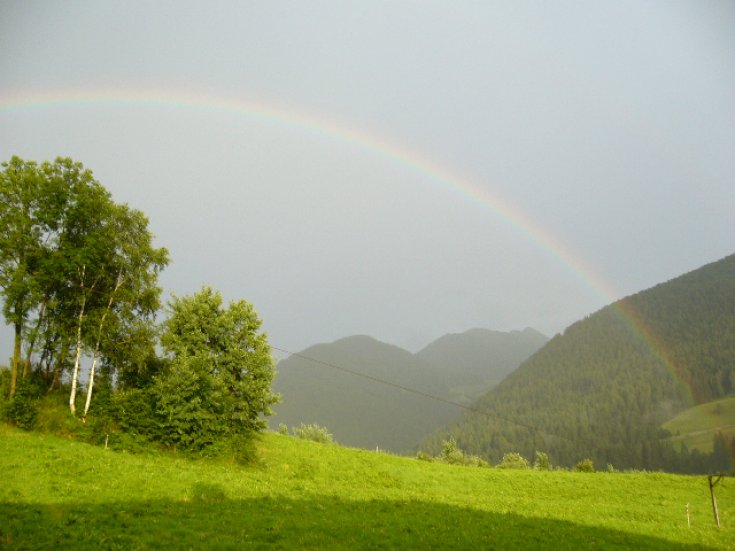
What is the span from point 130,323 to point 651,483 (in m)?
59.7

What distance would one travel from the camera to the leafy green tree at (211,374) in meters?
36.1

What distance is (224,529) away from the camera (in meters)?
20.1

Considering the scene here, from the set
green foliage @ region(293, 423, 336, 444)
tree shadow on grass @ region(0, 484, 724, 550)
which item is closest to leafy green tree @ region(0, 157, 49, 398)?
tree shadow on grass @ region(0, 484, 724, 550)

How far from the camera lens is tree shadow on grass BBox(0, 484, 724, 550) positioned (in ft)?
57.9

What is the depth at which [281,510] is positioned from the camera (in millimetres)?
24938

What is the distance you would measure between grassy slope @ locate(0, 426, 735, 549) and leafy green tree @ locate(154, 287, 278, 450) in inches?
125

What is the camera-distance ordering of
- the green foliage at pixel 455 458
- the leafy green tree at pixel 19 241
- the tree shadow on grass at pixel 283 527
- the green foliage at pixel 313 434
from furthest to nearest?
the green foliage at pixel 455 458 → the green foliage at pixel 313 434 → the leafy green tree at pixel 19 241 → the tree shadow on grass at pixel 283 527

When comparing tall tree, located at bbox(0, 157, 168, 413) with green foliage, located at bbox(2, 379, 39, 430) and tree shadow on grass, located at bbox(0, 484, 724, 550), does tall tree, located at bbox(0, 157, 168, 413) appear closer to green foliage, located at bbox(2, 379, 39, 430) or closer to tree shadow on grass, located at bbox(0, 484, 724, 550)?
green foliage, located at bbox(2, 379, 39, 430)

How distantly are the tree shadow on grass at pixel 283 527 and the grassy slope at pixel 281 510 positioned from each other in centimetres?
7

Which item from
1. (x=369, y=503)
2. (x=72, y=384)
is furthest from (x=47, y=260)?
(x=369, y=503)

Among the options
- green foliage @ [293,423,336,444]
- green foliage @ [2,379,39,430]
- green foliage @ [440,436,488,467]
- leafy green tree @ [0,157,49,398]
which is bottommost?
green foliage @ [440,436,488,467]

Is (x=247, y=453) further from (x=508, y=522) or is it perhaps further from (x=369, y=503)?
(x=508, y=522)

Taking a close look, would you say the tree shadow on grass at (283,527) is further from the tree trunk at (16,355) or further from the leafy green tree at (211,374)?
the tree trunk at (16,355)

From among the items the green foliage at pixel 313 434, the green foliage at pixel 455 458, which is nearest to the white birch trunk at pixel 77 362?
the green foliage at pixel 313 434
